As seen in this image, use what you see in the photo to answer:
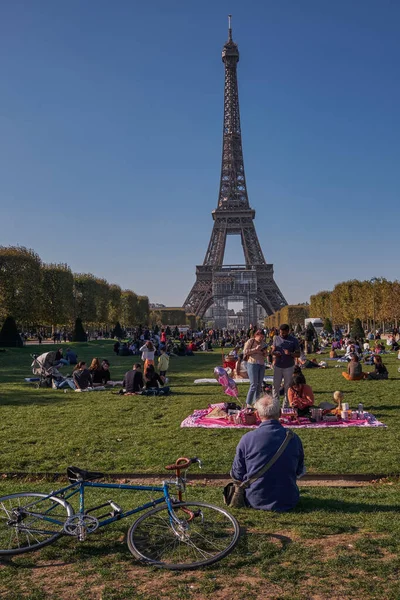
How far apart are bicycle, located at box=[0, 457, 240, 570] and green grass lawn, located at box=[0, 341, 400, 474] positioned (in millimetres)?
2790

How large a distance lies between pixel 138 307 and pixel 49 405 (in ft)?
258

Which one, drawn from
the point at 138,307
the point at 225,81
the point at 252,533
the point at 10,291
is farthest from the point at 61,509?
the point at 225,81

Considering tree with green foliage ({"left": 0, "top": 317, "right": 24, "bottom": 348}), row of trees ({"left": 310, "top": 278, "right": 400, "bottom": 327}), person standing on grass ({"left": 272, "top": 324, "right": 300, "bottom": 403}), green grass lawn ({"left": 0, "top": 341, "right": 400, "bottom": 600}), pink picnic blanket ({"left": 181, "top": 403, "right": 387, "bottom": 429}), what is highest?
row of trees ({"left": 310, "top": 278, "right": 400, "bottom": 327})

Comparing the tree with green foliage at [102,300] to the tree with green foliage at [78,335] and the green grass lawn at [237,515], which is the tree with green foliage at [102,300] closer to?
the tree with green foliage at [78,335]

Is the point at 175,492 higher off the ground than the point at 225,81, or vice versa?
the point at 225,81

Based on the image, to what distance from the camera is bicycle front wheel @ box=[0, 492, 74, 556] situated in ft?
16.7

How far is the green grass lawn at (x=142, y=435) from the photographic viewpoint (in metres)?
8.44

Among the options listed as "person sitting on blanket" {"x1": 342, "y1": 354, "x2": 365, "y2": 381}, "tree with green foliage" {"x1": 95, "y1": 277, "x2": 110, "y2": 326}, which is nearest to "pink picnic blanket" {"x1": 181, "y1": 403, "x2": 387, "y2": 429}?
"person sitting on blanket" {"x1": 342, "y1": 354, "x2": 365, "y2": 381}

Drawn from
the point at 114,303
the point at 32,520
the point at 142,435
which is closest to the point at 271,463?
the point at 32,520

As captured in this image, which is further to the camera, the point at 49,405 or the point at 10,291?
the point at 10,291

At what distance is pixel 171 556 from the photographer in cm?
486

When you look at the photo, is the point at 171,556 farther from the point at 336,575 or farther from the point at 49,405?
the point at 49,405

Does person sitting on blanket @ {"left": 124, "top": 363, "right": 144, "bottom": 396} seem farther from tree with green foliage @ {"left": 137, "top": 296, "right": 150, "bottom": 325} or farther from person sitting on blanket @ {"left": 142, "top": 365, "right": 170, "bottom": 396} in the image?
tree with green foliage @ {"left": 137, "top": 296, "right": 150, "bottom": 325}

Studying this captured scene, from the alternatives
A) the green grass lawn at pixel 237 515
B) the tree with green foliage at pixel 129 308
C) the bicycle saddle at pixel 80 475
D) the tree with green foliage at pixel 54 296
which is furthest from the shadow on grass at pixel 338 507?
the tree with green foliage at pixel 129 308
